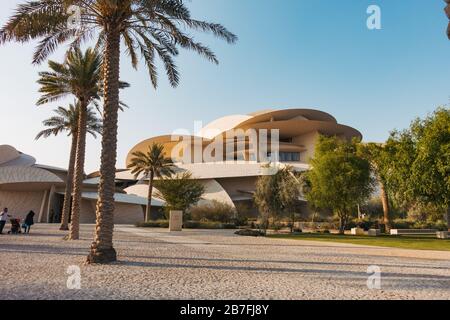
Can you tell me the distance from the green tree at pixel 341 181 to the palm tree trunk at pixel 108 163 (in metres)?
25.2

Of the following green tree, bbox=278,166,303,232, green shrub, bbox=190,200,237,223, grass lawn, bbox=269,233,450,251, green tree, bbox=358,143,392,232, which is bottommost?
grass lawn, bbox=269,233,450,251

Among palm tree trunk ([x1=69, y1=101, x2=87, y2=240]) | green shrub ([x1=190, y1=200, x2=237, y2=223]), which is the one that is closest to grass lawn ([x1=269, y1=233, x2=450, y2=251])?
palm tree trunk ([x1=69, y1=101, x2=87, y2=240])

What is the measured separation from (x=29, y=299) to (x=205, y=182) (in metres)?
56.8

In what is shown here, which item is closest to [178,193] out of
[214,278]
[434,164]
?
[434,164]

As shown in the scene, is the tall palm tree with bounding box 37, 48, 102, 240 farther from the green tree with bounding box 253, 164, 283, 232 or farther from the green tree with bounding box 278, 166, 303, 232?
the green tree with bounding box 278, 166, 303, 232

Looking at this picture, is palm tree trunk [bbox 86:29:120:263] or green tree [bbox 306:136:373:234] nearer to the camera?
palm tree trunk [bbox 86:29:120:263]

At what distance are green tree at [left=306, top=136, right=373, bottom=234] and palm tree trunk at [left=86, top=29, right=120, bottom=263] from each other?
25.2 metres

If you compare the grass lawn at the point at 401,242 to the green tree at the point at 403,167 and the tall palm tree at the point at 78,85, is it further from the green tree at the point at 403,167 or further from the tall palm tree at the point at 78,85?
the tall palm tree at the point at 78,85

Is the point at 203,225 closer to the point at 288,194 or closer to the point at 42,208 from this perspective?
the point at 288,194

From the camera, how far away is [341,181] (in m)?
32.5

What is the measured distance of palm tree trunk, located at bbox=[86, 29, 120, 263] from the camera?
10.4 meters

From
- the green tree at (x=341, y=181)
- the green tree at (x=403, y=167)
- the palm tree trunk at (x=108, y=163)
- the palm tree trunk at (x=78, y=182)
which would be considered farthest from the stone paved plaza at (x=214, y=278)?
the green tree at (x=341, y=181)

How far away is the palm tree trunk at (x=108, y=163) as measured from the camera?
34.2 feet
